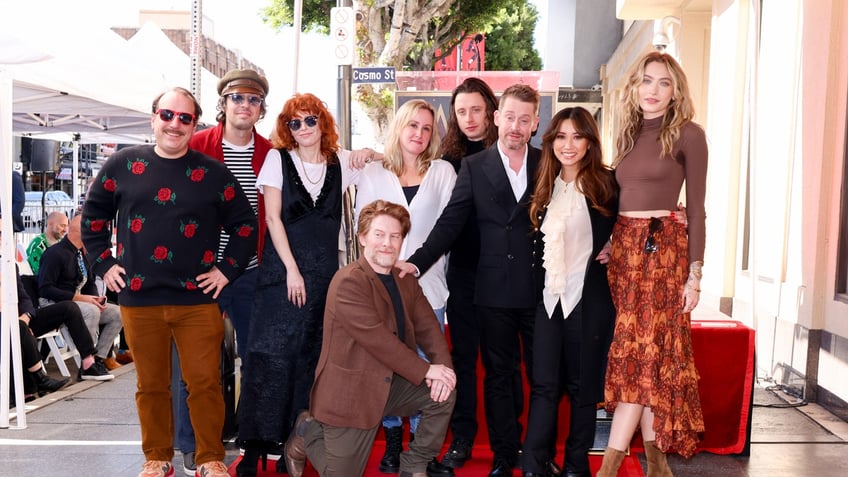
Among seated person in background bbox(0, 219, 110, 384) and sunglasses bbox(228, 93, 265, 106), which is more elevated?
sunglasses bbox(228, 93, 265, 106)

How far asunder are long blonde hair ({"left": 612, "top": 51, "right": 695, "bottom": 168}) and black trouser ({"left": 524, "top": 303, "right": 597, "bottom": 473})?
85 centimetres

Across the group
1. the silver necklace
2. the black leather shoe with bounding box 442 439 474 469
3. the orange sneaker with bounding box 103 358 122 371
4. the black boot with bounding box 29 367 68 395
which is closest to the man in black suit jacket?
the black leather shoe with bounding box 442 439 474 469

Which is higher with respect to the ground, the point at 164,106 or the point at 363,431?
the point at 164,106

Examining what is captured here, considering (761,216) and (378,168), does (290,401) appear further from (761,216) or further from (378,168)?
(761,216)

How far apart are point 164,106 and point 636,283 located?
8.03ft

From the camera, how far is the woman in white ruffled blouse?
4.13 m

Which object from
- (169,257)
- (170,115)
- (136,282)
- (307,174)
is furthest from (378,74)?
(136,282)

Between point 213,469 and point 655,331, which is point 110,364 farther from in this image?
A: point 655,331

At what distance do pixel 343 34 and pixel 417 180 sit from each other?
4.09 meters

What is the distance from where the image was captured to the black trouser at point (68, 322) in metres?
7.62

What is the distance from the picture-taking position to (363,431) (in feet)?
13.3

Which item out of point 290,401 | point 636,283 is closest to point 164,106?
point 290,401

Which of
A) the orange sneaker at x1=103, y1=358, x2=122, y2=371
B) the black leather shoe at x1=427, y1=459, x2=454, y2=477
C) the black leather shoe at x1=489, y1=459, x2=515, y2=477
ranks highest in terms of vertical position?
the black leather shoe at x1=489, y1=459, x2=515, y2=477

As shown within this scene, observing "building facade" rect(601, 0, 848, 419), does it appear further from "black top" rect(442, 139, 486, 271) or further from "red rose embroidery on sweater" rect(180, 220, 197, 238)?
"red rose embroidery on sweater" rect(180, 220, 197, 238)
